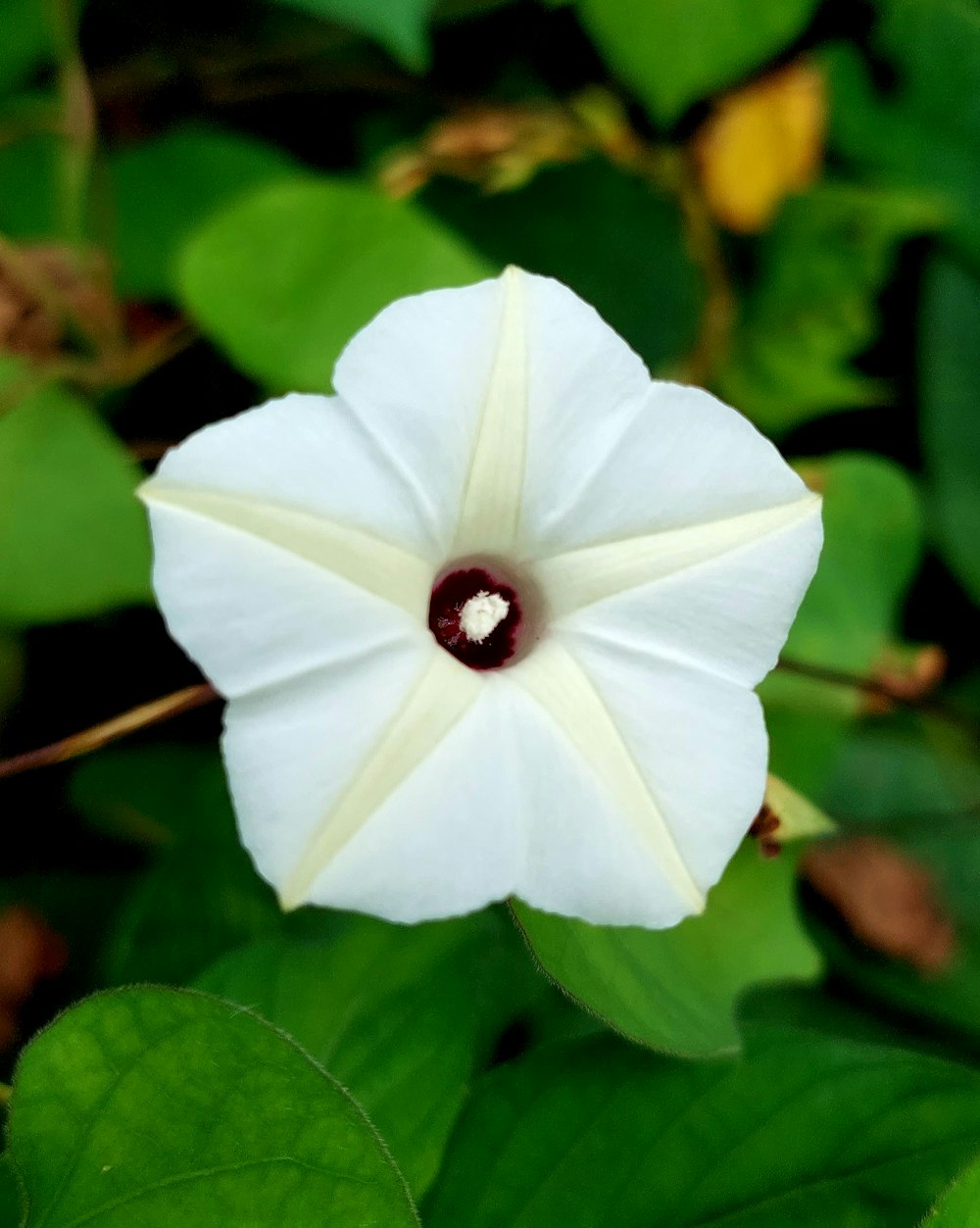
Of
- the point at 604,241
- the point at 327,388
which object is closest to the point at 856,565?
the point at 604,241

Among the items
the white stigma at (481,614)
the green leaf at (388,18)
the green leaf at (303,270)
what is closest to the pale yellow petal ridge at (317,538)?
the white stigma at (481,614)

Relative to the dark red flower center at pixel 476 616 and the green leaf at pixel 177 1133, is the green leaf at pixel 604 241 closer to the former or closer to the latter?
the dark red flower center at pixel 476 616

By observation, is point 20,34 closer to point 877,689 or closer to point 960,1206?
point 877,689

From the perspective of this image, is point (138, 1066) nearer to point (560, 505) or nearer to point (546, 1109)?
point (546, 1109)

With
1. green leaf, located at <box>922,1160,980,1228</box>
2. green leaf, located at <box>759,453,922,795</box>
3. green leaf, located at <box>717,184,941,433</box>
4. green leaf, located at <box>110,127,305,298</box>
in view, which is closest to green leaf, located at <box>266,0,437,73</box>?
green leaf, located at <box>110,127,305,298</box>

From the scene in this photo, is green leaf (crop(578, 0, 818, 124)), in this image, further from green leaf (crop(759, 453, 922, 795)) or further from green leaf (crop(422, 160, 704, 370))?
green leaf (crop(759, 453, 922, 795))

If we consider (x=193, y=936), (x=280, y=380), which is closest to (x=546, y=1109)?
(x=193, y=936)
